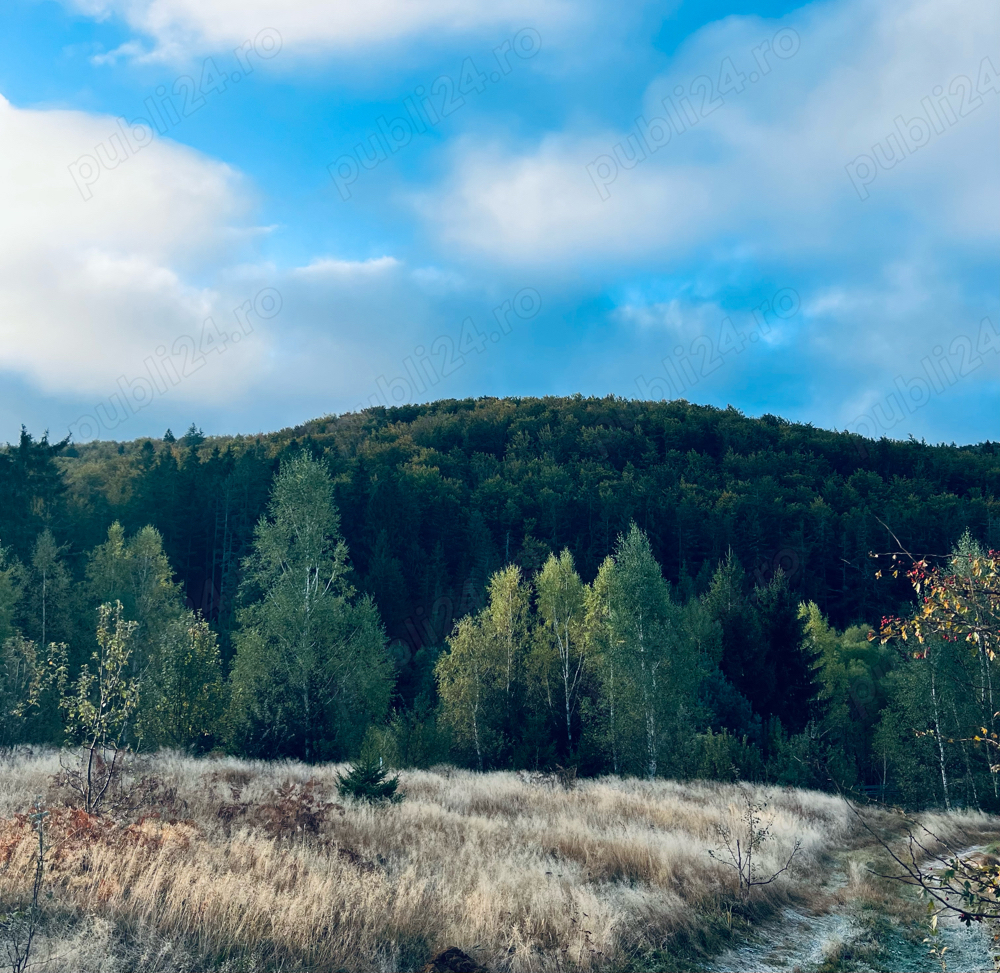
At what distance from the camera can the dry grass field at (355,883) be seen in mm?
8164

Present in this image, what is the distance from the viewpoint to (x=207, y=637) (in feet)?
112

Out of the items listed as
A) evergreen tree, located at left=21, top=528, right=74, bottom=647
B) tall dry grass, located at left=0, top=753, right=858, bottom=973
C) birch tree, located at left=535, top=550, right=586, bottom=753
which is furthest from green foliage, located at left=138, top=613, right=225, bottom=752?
evergreen tree, located at left=21, top=528, right=74, bottom=647

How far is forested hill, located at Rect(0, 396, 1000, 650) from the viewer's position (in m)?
71.5

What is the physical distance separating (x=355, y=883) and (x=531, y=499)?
89411 mm

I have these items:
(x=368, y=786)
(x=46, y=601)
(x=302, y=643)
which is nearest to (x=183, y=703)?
(x=302, y=643)

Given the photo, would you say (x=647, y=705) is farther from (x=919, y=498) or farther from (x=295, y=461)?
(x=919, y=498)

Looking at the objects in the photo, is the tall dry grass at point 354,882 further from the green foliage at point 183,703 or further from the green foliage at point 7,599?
the green foliage at point 7,599

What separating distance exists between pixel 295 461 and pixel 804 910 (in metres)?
24.2

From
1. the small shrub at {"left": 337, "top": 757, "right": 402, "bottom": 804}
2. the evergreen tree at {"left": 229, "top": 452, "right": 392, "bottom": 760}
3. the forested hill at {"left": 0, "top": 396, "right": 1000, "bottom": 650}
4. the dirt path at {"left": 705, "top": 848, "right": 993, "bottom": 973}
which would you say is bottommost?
the dirt path at {"left": 705, "top": 848, "right": 993, "bottom": 973}

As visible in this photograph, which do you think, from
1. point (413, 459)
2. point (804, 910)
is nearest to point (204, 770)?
point (804, 910)

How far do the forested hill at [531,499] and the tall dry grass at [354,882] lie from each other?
41.2 m

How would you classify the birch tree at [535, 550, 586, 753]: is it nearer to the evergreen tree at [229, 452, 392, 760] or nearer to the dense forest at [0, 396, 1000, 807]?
the dense forest at [0, 396, 1000, 807]

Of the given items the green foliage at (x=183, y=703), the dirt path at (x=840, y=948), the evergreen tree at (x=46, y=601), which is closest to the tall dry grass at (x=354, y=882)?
the dirt path at (x=840, y=948)

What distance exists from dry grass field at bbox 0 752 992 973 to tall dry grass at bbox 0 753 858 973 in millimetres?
29
